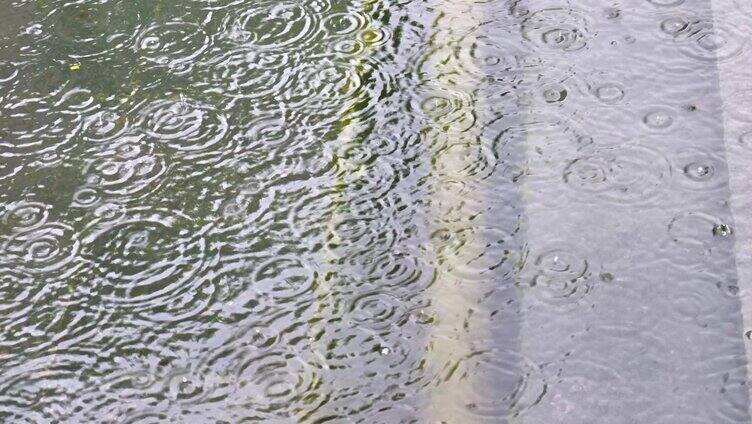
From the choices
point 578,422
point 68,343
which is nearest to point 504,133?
point 578,422

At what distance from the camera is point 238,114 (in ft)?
10.00

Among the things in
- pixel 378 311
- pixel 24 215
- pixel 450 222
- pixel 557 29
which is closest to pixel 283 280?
pixel 378 311

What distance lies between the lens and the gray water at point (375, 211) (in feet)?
7.75

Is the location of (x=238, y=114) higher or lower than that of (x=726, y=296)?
higher

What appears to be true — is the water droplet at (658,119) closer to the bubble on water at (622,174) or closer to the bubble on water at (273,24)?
the bubble on water at (622,174)

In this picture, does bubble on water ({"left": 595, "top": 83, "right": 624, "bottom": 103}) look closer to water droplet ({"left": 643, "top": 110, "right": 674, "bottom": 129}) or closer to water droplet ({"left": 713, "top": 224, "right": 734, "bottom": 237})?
water droplet ({"left": 643, "top": 110, "right": 674, "bottom": 129})

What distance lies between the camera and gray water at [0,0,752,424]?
236 cm

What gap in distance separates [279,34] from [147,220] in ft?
2.78

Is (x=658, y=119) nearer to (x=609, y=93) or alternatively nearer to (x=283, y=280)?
(x=609, y=93)

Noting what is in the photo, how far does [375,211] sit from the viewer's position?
108 inches

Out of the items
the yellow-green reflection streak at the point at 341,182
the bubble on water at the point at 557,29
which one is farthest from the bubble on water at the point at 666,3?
the yellow-green reflection streak at the point at 341,182

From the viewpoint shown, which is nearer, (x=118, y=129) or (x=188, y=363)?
(x=188, y=363)

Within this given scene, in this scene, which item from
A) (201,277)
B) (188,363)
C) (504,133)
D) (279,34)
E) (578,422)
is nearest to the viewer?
(578,422)

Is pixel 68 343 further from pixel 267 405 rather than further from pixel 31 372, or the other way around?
pixel 267 405
